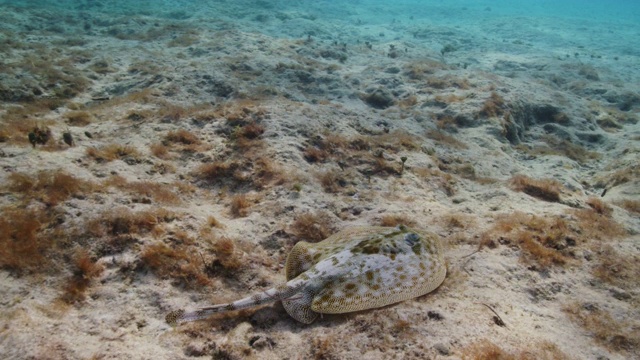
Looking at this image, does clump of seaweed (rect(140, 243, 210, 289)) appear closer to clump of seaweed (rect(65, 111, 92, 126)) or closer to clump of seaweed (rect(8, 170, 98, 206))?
clump of seaweed (rect(8, 170, 98, 206))

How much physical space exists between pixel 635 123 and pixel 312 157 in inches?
646

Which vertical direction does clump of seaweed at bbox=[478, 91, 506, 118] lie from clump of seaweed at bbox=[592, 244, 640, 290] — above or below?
above

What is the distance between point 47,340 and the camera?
3.45 meters

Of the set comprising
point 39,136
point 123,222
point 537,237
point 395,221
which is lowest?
point 395,221

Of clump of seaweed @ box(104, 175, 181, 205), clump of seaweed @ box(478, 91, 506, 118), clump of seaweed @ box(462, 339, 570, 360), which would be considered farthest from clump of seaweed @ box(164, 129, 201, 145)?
clump of seaweed @ box(478, 91, 506, 118)

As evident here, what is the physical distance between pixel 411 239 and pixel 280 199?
9.52 ft

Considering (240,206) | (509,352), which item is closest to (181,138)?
(240,206)

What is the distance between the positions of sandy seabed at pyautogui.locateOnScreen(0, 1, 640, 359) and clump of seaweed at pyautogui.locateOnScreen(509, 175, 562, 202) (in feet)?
0.18

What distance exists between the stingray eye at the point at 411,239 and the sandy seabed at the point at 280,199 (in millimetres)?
766

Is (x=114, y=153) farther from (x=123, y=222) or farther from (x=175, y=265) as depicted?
(x=175, y=265)

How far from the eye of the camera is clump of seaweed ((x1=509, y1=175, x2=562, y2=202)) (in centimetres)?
814

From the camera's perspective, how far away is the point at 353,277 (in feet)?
14.3

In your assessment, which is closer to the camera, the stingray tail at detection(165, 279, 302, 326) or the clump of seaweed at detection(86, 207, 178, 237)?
the stingray tail at detection(165, 279, 302, 326)

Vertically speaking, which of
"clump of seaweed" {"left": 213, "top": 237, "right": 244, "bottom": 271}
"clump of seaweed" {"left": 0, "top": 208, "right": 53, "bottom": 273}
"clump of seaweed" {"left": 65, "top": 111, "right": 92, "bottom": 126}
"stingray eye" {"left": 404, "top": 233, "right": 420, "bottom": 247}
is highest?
"stingray eye" {"left": 404, "top": 233, "right": 420, "bottom": 247}
